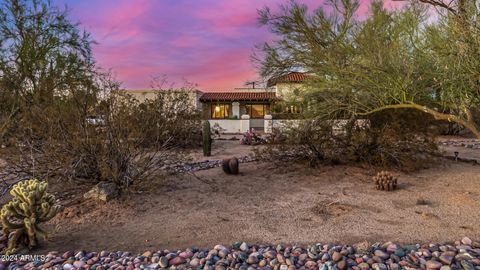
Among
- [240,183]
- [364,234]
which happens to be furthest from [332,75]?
[364,234]

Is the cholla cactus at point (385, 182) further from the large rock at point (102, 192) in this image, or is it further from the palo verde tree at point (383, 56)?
the large rock at point (102, 192)

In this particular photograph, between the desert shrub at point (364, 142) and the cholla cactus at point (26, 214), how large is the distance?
20.3ft

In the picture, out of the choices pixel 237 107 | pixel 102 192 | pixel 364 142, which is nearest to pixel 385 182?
pixel 364 142

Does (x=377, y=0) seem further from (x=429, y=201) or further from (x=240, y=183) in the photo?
(x=240, y=183)

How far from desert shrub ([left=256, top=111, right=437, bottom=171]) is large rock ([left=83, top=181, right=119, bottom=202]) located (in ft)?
15.4

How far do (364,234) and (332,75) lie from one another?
3994 mm

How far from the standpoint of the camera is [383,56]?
20.5 ft

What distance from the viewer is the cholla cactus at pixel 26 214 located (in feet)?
13.7

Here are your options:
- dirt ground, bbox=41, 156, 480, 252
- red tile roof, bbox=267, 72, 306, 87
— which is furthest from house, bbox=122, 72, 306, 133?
dirt ground, bbox=41, 156, 480, 252

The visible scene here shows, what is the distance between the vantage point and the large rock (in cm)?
597

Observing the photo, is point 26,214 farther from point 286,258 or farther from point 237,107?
point 237,107

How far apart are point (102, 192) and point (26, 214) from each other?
1.73 meters

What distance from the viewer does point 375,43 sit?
652cm

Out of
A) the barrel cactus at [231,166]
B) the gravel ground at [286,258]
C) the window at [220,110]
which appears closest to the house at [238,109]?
the window at [220,110]
